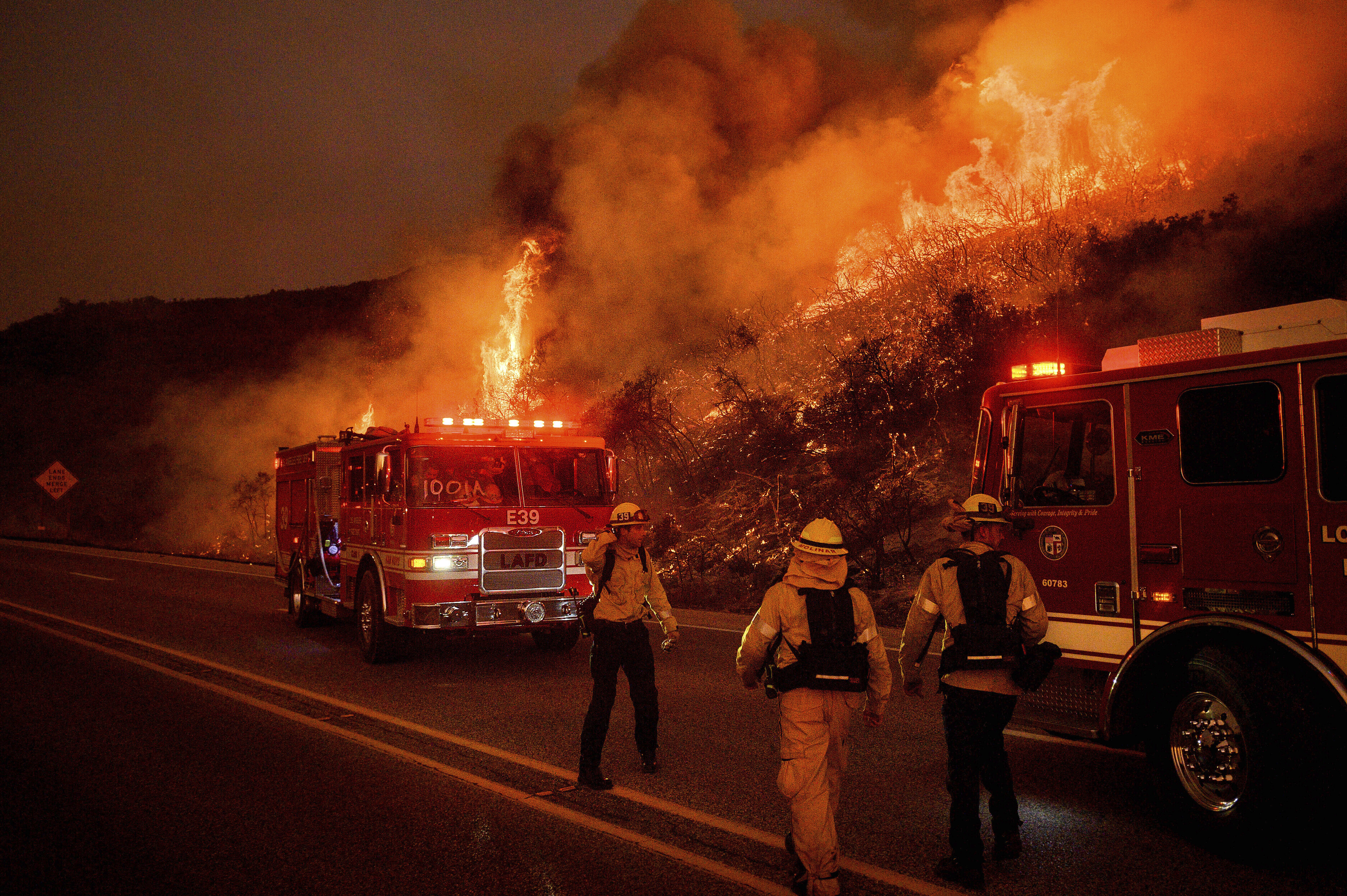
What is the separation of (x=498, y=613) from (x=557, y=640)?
4.67ft

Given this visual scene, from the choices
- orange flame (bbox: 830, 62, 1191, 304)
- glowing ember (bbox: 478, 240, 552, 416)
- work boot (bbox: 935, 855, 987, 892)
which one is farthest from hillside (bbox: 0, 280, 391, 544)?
work boot (bbox: 935, 855, 987, 892)

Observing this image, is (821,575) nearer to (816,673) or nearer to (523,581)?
(816,673)

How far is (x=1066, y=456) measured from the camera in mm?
5461

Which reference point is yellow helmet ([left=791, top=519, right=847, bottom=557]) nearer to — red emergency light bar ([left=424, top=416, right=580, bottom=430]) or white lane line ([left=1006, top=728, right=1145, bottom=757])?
white lane line ([left=1006, top=728, right=1145, bottom=757])

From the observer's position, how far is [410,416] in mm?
30766

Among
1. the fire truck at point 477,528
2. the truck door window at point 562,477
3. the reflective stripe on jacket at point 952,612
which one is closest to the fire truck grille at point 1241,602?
the reflective stripe on jacket at point 952,612

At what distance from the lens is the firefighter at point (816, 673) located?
390 cm

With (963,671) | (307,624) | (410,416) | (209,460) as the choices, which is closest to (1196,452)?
(963,671)

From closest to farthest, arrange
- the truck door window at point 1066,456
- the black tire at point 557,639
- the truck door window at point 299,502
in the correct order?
1. the truck door window at point 1066,456
2. the black tire at point 557,639
3. the truck door window at point 299,502

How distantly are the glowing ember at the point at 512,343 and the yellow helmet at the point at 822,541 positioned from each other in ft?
79.3

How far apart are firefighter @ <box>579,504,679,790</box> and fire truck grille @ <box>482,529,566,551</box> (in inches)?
134

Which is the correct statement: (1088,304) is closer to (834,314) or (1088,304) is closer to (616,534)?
(834,314)

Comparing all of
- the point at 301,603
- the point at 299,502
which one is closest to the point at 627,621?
the point at 301,603

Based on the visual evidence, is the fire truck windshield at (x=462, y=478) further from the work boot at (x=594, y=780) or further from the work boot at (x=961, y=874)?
the work boot at (x=961, y=874)
